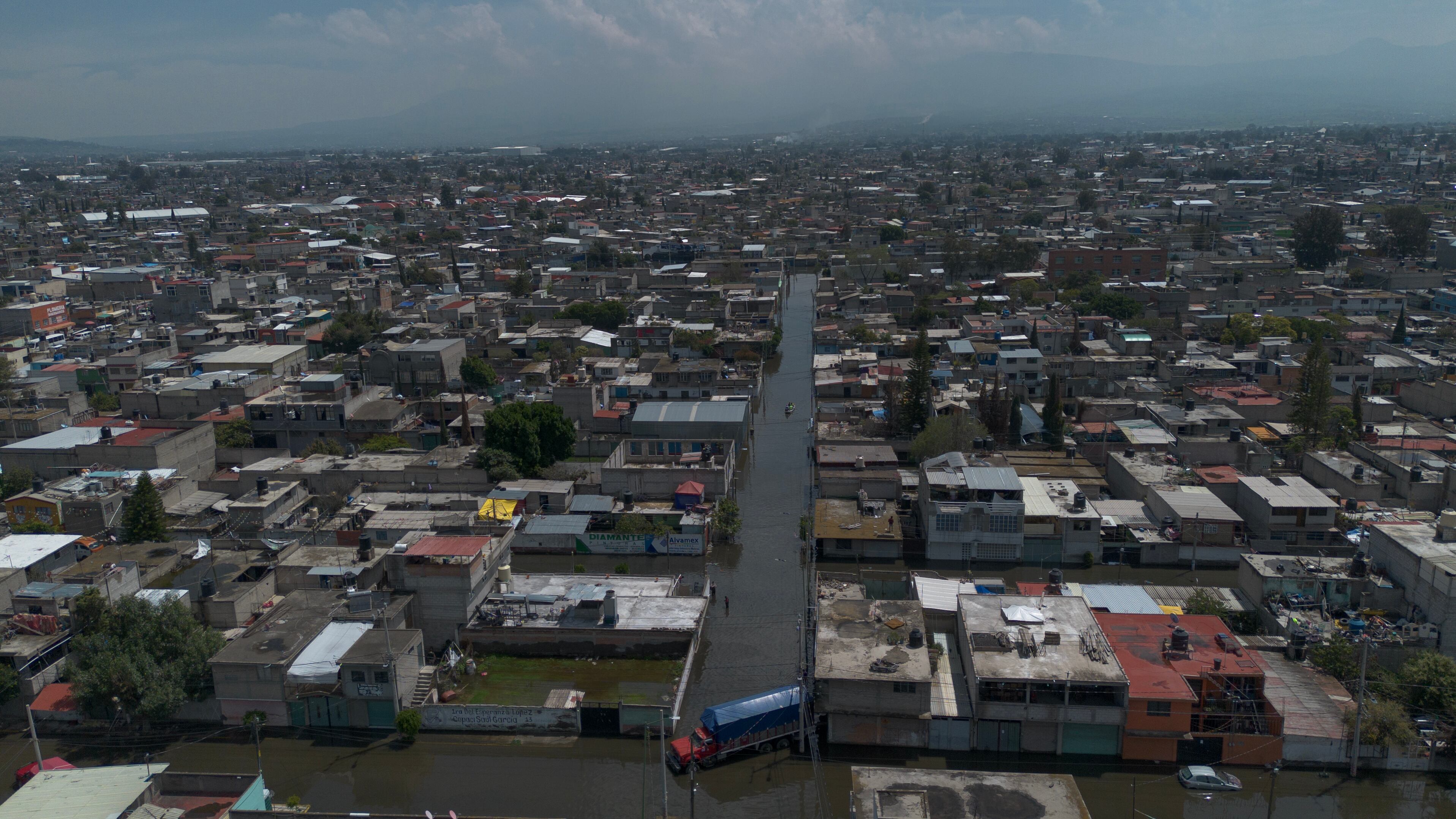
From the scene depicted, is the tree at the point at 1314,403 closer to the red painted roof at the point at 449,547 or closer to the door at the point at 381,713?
the red painted roof at the point at 449,547

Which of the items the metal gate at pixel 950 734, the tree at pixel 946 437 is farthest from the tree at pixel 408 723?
the tree at pixel 946 437

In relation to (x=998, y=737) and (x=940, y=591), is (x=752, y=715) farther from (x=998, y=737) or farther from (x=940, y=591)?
(x=940, y=591)

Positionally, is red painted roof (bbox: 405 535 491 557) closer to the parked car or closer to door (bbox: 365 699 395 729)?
door (bbox: 365 699 395 729)

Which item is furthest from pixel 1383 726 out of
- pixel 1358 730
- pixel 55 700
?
pixel 55 700

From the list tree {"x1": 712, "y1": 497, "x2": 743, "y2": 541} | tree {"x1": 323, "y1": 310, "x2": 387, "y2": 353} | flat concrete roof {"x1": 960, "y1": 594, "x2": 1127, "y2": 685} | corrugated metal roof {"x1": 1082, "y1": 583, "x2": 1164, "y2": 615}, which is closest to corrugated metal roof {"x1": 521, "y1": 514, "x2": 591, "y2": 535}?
tree {"x1": 712, "y1": 497, "x2": 743, "y2": 541}

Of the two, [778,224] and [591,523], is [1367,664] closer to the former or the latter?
[591,523]
